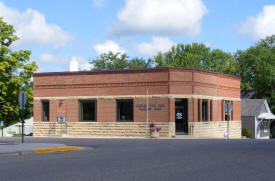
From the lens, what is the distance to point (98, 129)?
124 ft

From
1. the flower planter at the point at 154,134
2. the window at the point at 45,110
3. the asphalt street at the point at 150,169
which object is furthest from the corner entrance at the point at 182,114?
the asphalt street at the point at 150,169

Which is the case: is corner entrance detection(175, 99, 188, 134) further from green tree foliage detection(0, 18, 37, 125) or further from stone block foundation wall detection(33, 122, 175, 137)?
green tree foliage detection(0, 18, 37, 125)

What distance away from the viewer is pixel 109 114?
37.6m

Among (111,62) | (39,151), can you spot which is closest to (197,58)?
(111,62)

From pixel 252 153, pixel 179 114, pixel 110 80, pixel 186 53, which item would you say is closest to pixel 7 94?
pixel 110 80

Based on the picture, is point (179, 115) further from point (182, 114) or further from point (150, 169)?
point (150, 169)

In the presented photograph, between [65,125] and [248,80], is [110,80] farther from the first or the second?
[248,80]

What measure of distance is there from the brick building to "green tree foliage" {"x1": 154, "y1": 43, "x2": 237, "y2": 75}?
42.8 meters

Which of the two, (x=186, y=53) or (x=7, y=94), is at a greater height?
(x=186, y=53)

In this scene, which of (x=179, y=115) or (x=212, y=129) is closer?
(x=179, y=115)

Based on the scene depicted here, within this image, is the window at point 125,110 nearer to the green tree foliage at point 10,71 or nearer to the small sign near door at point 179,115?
the small sign near door at point 179,115

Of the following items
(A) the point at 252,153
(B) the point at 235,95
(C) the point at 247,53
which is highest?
(C) the point at 247,53

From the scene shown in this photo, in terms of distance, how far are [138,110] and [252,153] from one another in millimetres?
19985

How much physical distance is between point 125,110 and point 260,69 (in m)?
34.7
